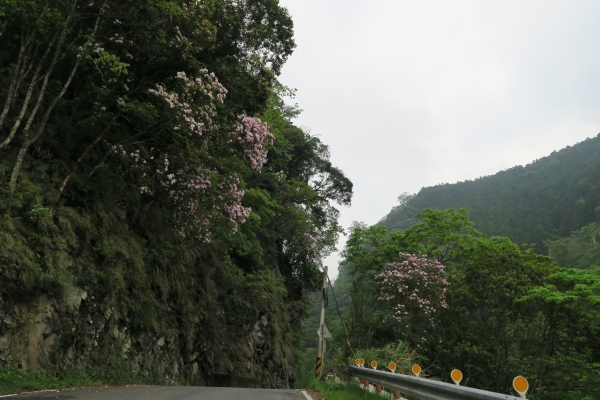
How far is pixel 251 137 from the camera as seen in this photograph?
15.1 metres

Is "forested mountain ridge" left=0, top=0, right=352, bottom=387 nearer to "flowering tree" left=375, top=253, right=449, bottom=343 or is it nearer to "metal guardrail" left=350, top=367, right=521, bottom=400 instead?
"metal guardrail" left=350, top=367, right=521, bottom=400

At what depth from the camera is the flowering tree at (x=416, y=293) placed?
26281 millimetres

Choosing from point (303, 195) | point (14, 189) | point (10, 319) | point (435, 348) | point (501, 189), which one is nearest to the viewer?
point (10, 319)

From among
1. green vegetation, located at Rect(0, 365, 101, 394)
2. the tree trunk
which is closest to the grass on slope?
green vegetation, located at Rect(0, 365, 101, 394)

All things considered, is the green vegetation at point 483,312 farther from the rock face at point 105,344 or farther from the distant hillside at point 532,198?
the distant hillside at point 532,198

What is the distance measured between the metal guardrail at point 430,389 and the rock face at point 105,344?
22.3 feet

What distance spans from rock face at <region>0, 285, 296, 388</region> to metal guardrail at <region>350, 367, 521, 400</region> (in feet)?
22.3

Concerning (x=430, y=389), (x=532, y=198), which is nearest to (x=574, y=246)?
(x=532, y=198)

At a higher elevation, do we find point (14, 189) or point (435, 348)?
point (14, 189)

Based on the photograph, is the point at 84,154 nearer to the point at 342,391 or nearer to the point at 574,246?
the point at 342,391

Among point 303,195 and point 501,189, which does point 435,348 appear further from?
point 501,189

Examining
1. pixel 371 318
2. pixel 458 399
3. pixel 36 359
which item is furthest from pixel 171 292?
pixel 371 318

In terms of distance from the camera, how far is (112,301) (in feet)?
41.0

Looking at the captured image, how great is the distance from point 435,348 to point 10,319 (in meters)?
23.0
